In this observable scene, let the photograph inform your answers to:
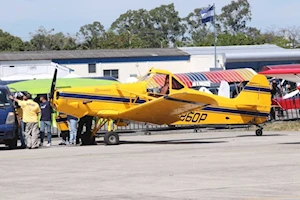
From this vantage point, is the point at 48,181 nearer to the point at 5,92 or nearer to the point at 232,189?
the point at 232,189

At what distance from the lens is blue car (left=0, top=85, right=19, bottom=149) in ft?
66.6

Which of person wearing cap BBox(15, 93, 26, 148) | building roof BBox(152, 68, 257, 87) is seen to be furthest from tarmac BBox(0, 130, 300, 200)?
building roof BBox(152, 68, 257, 87)

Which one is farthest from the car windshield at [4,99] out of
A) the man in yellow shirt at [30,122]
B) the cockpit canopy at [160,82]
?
the cockpit canopy at [160,82]

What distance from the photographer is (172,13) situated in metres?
122

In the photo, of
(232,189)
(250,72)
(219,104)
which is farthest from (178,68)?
(232,189)

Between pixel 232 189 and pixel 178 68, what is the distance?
57.8 meters

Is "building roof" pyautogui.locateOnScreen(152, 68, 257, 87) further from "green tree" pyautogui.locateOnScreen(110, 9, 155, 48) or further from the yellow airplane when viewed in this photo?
"green tree" pyautogui.locateOnScreen(110, 9, 155, 48)

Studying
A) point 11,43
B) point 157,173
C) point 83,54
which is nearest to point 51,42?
point 11,43

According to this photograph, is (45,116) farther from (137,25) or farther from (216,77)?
(137,25)

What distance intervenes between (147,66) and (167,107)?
46.2 metres

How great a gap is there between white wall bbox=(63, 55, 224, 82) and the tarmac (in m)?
45.7

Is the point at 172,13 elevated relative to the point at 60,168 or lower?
elevated

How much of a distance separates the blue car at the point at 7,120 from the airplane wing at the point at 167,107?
3.05 m

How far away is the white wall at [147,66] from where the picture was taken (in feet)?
213
